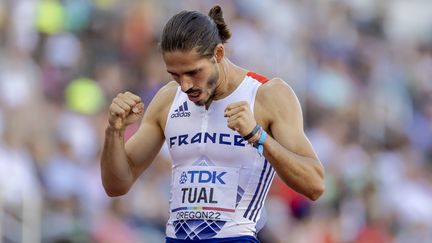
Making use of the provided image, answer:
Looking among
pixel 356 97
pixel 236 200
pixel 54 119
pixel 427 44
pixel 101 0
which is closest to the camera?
pixel 236 200

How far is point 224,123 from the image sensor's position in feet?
24.6

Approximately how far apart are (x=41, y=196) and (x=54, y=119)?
4.01 feet

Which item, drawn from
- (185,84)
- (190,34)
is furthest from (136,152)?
(190,34)


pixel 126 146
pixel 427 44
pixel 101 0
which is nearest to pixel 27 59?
pixel 101 0

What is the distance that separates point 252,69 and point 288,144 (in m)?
8.22

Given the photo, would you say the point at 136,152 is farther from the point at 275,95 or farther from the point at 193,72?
the point at 275,95

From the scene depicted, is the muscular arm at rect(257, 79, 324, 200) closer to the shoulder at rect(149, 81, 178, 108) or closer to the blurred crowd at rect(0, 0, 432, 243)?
the shoulder at rect(149, 81, 178, 108)

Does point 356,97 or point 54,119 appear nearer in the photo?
point 54,119


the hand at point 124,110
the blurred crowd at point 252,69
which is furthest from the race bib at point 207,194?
the blurred crowd at point 252,69

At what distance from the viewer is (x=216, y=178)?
743cm

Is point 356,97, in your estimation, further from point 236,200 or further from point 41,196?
point 236,200

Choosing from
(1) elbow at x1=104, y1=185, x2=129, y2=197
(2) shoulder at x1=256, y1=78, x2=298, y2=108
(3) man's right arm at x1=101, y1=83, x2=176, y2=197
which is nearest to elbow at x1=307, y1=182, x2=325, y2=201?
(2) shoulder at x1=256, y1=78, x2=298, y2=108

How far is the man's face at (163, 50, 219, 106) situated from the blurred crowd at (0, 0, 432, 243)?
478 centimetres

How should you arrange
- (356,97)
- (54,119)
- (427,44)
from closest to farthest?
(54,119)
(356,97)
(427,44)
